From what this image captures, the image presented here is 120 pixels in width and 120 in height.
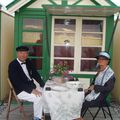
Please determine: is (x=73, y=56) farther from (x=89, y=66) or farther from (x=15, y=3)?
(x=15, y=3)

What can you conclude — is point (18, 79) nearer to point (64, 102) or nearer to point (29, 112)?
point (64, 102)

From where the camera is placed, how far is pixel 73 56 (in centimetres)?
919

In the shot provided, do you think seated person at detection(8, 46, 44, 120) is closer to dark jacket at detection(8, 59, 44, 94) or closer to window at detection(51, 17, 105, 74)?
dark jacket at detection(8, 59, 44, 94)

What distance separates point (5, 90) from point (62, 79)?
344 cm

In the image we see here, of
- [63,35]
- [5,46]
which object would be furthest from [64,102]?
[5,46]

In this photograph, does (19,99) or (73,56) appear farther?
(73,56)

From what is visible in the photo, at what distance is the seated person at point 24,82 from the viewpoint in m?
6.85

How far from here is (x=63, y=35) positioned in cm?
920

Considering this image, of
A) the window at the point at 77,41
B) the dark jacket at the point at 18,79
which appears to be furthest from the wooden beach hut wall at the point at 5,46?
the dark jacket at the point at 18,79

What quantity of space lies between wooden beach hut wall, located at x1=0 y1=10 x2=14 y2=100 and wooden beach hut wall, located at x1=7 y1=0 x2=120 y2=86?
0.59 meters

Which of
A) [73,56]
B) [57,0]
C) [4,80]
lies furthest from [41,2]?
[4,80]

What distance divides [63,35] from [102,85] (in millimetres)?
2790

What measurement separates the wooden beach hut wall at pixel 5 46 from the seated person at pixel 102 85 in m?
3.36

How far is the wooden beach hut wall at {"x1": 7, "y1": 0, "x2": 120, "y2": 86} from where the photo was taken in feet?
29.8
